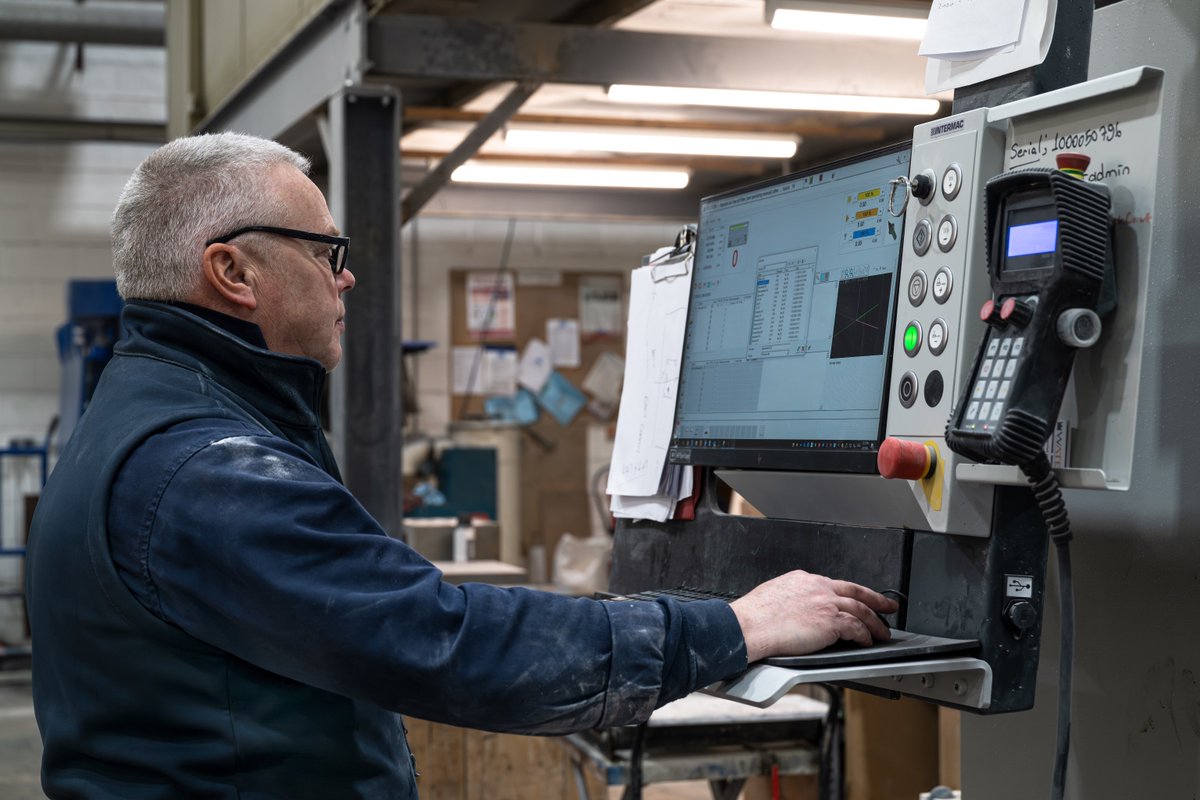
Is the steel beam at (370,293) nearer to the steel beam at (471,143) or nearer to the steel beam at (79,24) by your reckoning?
the steel beam at (471,143)

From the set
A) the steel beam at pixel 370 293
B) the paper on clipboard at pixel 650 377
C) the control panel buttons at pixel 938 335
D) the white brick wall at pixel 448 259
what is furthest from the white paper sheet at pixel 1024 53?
the white brick wall at pixel 448 259

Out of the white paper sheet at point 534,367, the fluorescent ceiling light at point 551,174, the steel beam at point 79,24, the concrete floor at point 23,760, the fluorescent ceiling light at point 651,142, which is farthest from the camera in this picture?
the white paper sheet at point 534,367

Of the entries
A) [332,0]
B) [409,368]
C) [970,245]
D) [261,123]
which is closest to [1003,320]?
[970,245]

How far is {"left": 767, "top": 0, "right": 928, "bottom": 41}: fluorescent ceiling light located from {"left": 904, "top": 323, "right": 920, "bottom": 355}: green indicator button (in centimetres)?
252

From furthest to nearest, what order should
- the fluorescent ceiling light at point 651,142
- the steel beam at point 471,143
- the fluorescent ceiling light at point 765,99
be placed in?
the fluorescent ceiling light at point 651,142 → the fluorescent ceiling light at point 765,99 → the steel beam at point 471,143

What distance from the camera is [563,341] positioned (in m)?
7.57

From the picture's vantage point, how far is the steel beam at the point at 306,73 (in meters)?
3.43

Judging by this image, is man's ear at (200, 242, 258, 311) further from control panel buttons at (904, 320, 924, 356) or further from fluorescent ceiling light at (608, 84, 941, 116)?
fluorescent ceiling light at (608, 84, 941, 116)

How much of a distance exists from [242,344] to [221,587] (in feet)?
0.92

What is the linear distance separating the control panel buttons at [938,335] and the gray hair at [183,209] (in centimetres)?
68

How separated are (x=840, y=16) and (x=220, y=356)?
2.74 meters

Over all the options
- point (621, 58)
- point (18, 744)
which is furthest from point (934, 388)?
point (18, 744)

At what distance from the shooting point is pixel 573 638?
1.18 meters

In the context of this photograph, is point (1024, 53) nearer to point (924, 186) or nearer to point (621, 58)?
point (924, 186)
